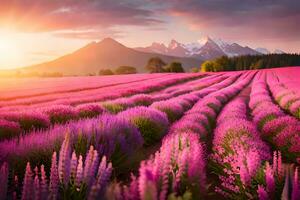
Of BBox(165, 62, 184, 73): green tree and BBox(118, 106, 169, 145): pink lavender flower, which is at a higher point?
BBox(118, 106, 169, 145): pink lavender flower

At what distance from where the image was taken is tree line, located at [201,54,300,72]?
353ft

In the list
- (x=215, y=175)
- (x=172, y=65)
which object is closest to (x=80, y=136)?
(x=215, y=175)

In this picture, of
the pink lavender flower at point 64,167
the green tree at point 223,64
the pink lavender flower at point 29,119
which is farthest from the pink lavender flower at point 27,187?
the green tree at point 223,64

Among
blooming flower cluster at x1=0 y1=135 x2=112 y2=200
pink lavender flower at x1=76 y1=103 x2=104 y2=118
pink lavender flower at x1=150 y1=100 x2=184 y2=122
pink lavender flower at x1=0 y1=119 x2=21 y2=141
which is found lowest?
pink lavender flower at x1=150 y1=100 x2=184 y2=122

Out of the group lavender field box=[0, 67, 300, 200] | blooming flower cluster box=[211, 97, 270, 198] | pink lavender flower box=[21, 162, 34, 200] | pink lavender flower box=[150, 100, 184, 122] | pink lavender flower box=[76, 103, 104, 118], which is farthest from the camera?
pink lavender flower box=[150, 100, 184, 122]

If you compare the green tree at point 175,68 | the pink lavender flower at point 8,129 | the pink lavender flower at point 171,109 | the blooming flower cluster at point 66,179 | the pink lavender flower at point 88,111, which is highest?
the blooming flower cluster at point 66,179

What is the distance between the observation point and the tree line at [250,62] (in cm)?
10750

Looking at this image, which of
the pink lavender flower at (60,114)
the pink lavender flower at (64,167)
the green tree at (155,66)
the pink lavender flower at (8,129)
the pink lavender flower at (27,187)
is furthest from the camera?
the green tree at (155,66)

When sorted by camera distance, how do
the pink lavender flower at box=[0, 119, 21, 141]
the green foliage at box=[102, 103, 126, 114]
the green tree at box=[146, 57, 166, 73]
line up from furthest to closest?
the green tree at box=[146, 57, 166, 73]
the green foliage at box=[102, 103, 126, 114]
the pink lavender flower at box=[0, 119, 21, 141]

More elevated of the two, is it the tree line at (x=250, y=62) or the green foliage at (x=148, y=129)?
the green foliage at (x=148, y=129)

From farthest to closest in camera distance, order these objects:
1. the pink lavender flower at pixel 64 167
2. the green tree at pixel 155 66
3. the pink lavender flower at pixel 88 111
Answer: the green tree at pixel 155 66
the pink lavender flower at pixel 88 111
the pink lavender flower at pixel 64 167

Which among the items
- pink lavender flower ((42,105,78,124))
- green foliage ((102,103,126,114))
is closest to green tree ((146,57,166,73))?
green foliage ((102,103,126,114))

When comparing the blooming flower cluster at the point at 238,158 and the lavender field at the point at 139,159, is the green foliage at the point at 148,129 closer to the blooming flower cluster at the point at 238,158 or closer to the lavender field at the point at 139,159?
the lavender field at the point at 139,159

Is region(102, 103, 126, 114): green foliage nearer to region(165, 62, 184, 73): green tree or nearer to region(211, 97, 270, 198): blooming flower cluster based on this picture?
region(211, 97, 270, 198): blooming flower cluster
